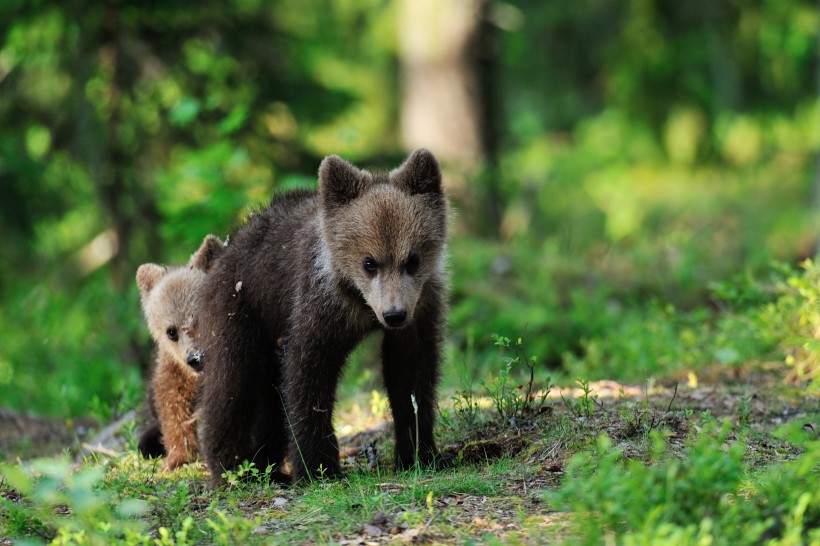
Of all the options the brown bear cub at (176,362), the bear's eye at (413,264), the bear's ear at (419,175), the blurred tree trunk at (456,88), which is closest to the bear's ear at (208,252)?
the brown bear cub at (176,362)

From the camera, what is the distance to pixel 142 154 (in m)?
12.5

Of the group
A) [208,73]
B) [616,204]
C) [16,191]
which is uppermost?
[208,73]

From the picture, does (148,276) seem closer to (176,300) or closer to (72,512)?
(176,300)

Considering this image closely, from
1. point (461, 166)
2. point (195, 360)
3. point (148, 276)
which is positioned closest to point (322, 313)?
point (195, 360)

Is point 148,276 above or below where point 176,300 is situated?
above

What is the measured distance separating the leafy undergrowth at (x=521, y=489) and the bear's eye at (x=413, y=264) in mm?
1023

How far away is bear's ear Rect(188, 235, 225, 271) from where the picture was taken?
7.25 metres

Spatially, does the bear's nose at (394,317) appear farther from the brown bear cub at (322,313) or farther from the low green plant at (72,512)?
the low green plant at (72,512)

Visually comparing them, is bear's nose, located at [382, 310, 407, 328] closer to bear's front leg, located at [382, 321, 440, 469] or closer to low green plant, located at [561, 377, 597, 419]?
bear's front leg, located at [382, 321, 440, 469]

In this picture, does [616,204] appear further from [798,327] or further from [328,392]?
[328,392]

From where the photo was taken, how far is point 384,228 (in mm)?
5914

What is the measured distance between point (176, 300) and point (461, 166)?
8362 millimetres

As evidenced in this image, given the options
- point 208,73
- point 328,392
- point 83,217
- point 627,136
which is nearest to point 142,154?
point 208,73

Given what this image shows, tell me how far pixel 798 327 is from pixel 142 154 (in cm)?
808
